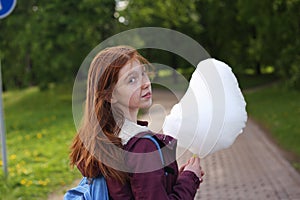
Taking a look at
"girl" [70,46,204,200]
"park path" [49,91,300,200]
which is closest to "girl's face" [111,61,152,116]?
"girl" [70,46,204,200]

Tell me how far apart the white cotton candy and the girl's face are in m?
0.17

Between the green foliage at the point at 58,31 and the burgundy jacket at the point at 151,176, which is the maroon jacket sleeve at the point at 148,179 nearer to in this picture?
the burgundy jacket at the point at 151,176

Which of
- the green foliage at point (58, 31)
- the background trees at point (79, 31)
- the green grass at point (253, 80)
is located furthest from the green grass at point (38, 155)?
the green grass at point (253, 80)

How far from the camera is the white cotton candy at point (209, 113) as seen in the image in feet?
7.43

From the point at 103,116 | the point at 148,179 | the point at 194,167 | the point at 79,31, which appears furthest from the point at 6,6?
the point at 79,31

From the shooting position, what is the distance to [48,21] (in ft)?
63.3

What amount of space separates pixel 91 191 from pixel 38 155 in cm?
759

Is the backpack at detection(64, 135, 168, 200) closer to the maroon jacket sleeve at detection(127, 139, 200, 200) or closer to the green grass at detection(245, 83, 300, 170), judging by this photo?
the maroon jacket sleeve at detection(127, 139, 200, 200)

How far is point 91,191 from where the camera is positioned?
7.59 ft

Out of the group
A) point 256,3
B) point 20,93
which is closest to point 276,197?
point 256,3

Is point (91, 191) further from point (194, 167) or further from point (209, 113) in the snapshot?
point (209, 113)

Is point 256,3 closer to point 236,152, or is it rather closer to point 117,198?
point 236,152

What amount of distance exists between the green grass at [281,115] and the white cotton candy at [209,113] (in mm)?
6245

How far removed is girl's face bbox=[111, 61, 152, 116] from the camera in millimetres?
2236
